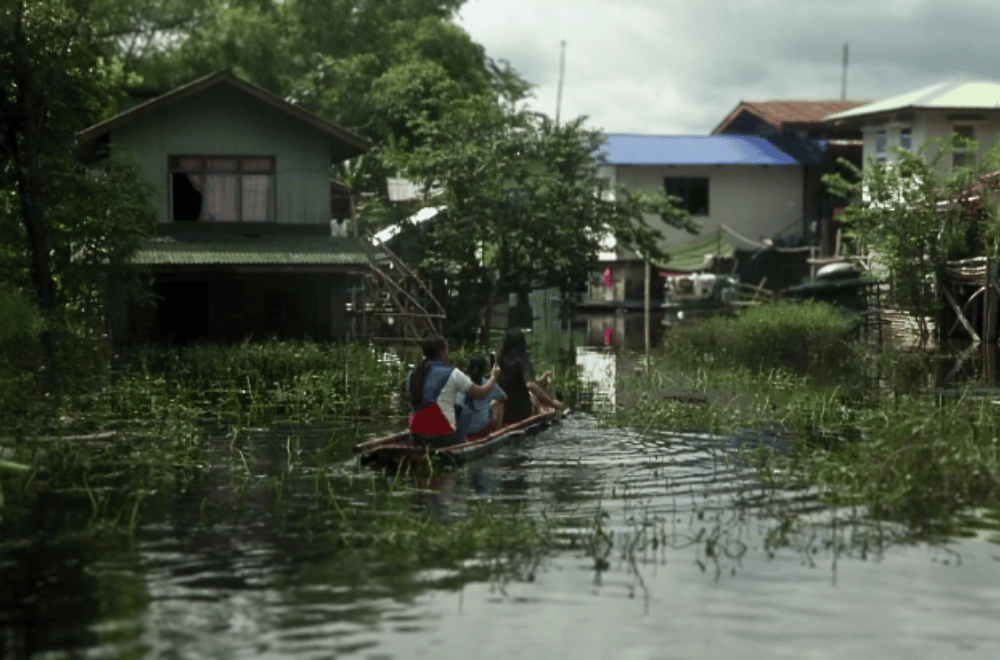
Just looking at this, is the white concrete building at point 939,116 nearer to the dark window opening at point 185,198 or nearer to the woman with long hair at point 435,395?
the dark window opening at point 185,198

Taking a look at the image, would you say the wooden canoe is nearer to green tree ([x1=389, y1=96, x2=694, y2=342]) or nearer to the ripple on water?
the ripple on water

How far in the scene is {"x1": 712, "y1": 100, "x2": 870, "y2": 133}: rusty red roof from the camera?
2403 inches

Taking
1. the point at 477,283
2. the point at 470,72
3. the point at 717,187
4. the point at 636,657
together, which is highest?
the point at 470,72

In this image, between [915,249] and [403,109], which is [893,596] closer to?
[915,249]

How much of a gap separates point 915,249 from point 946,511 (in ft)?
76.9

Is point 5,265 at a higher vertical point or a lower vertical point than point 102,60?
lower

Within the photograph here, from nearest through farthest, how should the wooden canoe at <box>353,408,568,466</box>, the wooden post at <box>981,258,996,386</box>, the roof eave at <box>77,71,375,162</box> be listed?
the wooden canoe at <box>353,408,568,466</box>
the wooden post at <box>981,258,996,386</box>
the roof eave at <box>77,71,375,162</box>

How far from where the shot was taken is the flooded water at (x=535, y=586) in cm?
863

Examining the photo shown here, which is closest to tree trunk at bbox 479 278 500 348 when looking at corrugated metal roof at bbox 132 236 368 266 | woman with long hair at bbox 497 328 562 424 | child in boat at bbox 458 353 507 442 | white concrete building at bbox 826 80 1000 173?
corrugated metal roof at bbox 132 236 368 266

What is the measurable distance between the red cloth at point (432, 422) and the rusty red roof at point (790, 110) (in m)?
47.4

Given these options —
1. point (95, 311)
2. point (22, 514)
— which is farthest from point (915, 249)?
point (22, 514)

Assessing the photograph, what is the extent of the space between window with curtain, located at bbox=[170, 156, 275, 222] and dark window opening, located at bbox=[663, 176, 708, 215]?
2641 cm

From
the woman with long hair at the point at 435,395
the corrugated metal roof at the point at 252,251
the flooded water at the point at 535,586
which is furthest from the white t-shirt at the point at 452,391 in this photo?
the corrugated metal roof at the point at 252,251

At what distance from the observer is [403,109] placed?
5234cm
